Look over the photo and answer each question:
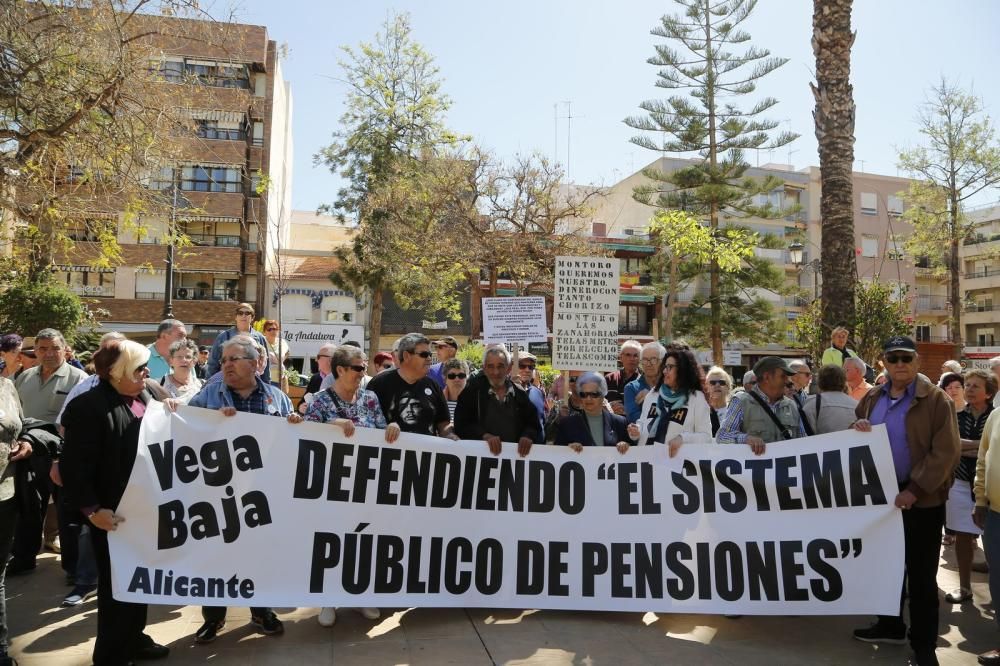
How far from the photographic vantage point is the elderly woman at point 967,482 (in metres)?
5.86

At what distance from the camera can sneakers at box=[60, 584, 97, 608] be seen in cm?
520

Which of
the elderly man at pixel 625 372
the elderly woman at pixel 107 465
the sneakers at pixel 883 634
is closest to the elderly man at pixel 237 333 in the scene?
the elderly woman at pixel 107 465

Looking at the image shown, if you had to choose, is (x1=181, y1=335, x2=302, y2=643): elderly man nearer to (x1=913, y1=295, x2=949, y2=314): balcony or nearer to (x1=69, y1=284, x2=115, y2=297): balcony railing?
(x1=69, y1=284, x2=115, y2=297): balcony railing

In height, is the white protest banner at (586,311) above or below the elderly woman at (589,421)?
above

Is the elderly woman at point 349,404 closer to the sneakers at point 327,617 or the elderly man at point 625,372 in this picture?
the sneakers at point 327,617

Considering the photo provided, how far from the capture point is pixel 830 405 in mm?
5707

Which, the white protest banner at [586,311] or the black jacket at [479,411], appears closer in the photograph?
the black jacket at [479,411]

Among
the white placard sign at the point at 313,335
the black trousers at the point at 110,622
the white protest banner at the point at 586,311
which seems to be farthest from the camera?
the white placard sign at the point at 313,335

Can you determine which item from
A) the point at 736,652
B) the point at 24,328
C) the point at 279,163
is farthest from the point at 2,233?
the point at 279,163

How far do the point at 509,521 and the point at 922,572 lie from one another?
2.51 meters

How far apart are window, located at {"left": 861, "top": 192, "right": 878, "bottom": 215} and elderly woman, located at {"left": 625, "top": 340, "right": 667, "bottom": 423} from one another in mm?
59030

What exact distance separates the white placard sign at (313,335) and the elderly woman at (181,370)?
1132 inches

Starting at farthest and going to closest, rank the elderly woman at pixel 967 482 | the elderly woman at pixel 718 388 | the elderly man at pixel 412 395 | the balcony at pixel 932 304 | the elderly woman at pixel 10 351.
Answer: the balcony at pixel 932 304, the elderly woman at pixel 718 388, the elderly woman at pixel 10 351, the elderly woman at pixel 967 482, the elderly man at pixel 412 395

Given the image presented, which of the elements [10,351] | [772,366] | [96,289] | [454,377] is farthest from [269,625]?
[96,289]
